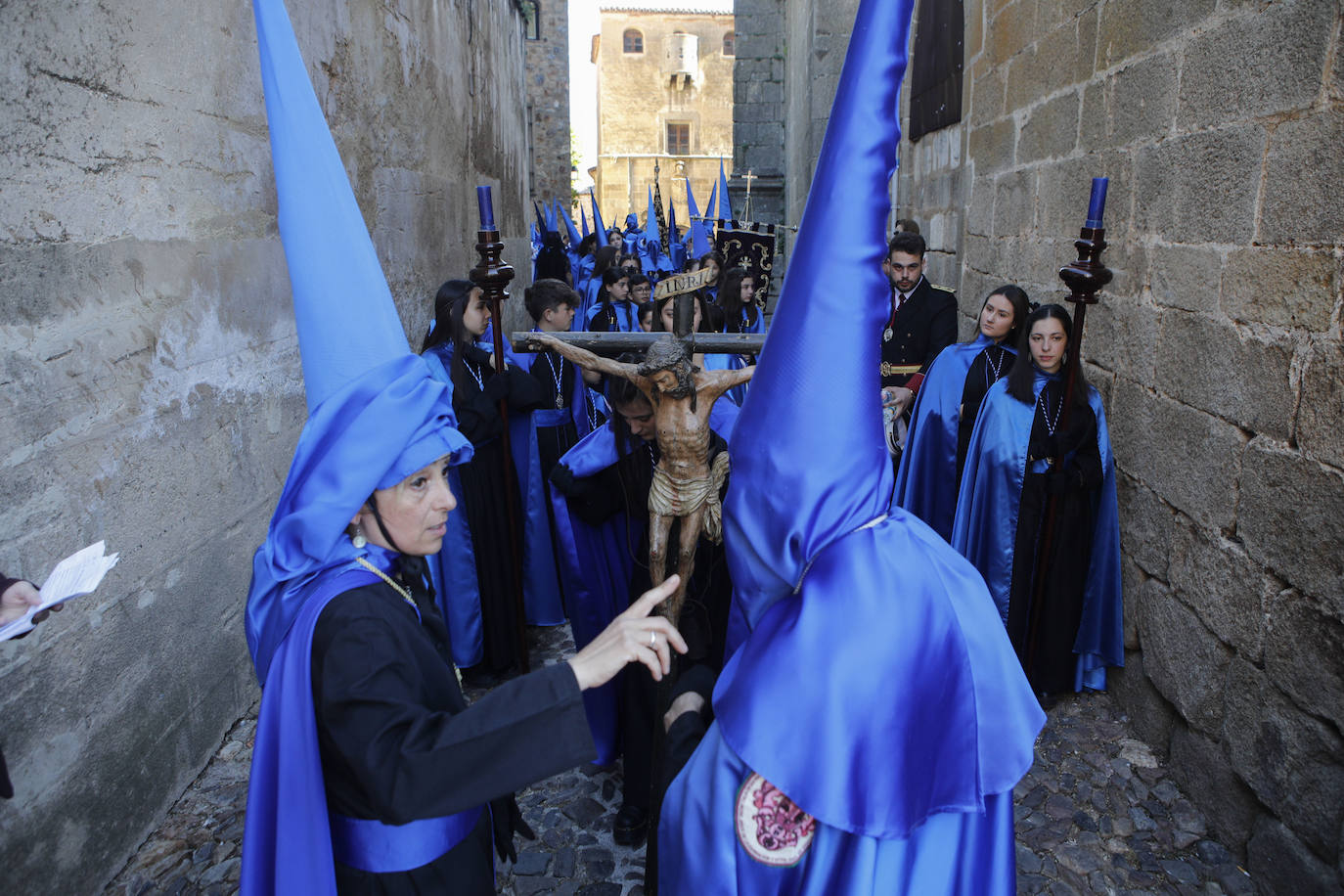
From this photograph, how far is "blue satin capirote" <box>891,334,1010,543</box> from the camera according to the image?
15.7 ft

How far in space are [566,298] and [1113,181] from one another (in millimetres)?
2873

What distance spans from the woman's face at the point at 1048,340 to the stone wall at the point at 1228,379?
298 mm

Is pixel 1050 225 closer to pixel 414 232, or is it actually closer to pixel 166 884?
pixel 414 232

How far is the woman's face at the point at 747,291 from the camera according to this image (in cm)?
739

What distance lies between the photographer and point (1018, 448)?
418 centimetres

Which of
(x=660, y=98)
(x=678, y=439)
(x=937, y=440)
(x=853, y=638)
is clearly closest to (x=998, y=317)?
(x=937, y=440)

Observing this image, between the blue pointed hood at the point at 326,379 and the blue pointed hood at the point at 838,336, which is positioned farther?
the blue pointed hood at the point at 326,379

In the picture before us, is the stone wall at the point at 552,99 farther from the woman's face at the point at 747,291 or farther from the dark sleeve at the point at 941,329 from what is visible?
the dark sleeve at the point at 941,329

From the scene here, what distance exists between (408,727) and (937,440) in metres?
3.97

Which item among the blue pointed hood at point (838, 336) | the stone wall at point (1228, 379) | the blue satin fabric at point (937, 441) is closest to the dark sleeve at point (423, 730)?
the blue pointed hood at point (838, 336)

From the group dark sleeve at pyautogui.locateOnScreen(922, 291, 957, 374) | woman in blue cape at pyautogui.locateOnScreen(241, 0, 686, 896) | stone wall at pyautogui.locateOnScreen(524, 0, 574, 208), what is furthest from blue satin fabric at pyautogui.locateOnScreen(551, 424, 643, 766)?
stone wall at pyautogui.locateOnScreen(524, 0, 574, 208)

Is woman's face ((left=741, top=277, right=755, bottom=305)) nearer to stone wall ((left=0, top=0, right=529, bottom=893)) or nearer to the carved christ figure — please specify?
stone wall ((left=0, top=0, right=529, bottom=893))

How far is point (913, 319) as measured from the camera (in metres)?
5.79

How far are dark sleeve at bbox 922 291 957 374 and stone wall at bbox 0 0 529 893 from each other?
386cm
